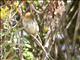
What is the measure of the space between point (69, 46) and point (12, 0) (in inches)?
43.6

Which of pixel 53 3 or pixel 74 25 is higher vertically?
pixel 53 3

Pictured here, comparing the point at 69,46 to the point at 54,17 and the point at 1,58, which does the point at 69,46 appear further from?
the point at 1,58

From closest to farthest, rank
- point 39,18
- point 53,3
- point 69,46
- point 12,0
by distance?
point 12,0
point 53,3
point 39,18
point 69,46

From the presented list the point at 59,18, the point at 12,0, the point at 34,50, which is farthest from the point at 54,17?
the point at 34,50

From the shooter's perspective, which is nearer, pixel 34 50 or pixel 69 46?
pixel 34 50

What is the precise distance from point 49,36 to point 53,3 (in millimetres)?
290

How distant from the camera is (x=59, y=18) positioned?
70.7 inches

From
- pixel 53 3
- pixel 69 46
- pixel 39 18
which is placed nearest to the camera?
pixel 53 3

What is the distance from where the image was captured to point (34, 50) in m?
2.10

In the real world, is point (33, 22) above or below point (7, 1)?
below

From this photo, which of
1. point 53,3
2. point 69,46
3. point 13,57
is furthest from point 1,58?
point 69,46

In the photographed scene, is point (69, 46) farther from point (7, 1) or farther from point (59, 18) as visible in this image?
point (7, 1)

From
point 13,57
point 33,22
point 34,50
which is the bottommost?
point 34,50

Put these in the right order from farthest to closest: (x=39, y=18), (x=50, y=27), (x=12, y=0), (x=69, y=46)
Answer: (x=69, y=46) → (x=39, y=18) → (x=50, y=27) → (x=12, y=0)
